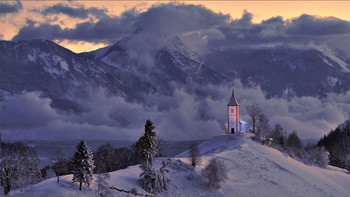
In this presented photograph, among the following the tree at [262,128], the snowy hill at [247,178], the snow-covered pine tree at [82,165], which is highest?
the tree at [262,128]

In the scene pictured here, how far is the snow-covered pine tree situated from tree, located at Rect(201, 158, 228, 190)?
30018mm

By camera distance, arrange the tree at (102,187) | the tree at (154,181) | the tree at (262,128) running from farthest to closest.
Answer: the tree at (262,128), the tree at (154,181), the tree at (102,187)

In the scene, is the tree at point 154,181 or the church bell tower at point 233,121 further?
the church bell tower at point 233,121

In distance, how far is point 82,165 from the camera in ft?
277

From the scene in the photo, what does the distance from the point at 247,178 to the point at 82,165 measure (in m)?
47.7

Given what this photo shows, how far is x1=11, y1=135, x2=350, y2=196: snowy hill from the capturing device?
8744 centimetres

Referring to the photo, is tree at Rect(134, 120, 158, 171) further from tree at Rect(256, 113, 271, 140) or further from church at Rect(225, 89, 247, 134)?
tree at Rect(256, 113, 271, 140)

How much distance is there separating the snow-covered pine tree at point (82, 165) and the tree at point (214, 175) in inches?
1182

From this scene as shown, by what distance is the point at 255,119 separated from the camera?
169 meters

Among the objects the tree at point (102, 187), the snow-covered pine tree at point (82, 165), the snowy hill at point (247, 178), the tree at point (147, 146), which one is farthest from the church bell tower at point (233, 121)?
the snow-covered pine tree at point (82, 165)

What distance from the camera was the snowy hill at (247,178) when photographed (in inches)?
3442

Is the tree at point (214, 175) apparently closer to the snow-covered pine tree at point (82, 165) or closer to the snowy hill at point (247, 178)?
the snowy hill at point (247, 178)

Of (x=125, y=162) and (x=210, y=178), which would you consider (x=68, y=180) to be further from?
(x=125, y=162)

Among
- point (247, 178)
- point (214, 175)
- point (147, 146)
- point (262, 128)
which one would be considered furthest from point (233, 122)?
point (147, 146)
